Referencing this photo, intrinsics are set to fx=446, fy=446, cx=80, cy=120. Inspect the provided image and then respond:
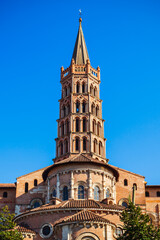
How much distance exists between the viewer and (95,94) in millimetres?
70438

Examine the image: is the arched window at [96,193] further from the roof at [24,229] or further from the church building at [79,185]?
the roof at [24,229]

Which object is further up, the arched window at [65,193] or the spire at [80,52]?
the spire at [80,52]

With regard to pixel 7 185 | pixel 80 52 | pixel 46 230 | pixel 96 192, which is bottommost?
Answer: pixel 46 230

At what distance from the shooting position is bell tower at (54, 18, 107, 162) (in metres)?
64.8

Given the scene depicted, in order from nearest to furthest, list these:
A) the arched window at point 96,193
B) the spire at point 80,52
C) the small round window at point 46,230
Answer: the small round window at point 46,230
the arched window at point 96,193
the spire at point 80,52

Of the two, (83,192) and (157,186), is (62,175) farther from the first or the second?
(157,186)

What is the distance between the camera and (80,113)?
66.9 metres

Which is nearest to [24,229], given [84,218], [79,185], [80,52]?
[84,218]

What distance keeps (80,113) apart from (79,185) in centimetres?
1552

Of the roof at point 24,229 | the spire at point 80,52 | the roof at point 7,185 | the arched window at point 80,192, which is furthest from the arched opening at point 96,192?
the spire at point 80,52

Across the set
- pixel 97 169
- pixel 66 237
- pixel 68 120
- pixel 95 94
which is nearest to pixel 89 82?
pixel 95 94

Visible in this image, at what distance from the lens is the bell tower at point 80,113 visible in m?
64.8

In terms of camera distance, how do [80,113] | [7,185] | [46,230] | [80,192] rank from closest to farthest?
[46,230] < [80,192] < [7,185] < [80,113]

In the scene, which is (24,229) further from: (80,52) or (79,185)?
(80,52)
